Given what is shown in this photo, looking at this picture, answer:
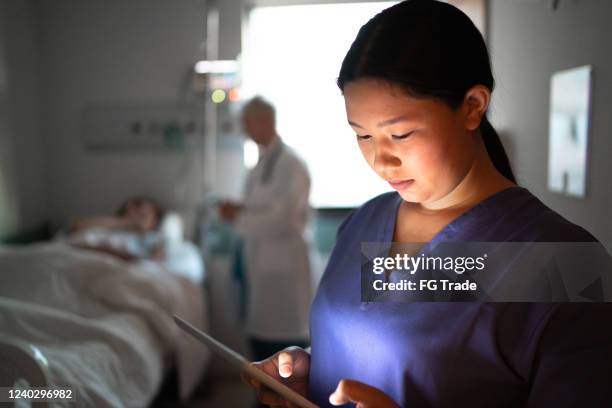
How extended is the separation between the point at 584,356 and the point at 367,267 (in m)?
0.20

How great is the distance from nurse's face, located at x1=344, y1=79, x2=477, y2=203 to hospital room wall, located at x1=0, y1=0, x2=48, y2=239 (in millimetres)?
501

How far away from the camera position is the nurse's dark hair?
16.1 inches

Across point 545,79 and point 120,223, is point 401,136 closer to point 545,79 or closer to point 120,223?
point 545,79

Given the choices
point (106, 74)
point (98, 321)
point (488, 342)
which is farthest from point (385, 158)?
point (98, 321)

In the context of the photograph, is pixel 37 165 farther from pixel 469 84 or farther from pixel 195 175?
pixel 469 84

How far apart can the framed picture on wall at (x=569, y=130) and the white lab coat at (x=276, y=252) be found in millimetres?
1110

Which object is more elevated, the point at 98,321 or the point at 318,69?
the point at 318,69

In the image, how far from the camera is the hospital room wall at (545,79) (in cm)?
44

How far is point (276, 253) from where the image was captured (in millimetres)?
1659

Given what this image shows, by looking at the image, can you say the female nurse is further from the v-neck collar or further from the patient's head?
the patient's head

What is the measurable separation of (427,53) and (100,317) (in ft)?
3.93

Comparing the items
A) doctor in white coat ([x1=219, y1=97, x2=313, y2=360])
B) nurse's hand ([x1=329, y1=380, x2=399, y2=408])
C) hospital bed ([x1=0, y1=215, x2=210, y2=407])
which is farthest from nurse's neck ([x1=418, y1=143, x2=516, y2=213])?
doctor in white coat ([x1=219, y1=97, x2=313, y2=360])

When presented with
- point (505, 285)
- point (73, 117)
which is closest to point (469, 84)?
point (505, 285)

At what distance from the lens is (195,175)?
0.95 metres
